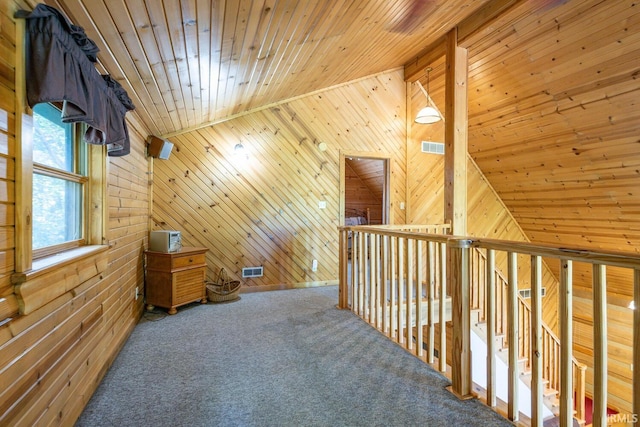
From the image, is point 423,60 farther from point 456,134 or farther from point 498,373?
point 498,373

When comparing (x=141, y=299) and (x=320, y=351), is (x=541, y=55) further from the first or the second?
(x=141, y=299)

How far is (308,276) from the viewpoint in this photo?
466 centimetres

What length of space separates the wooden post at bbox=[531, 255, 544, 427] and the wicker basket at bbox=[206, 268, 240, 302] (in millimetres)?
3152

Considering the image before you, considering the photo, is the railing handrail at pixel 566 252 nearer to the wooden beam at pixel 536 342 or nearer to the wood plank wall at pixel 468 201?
the wooden beam at pixel 536 342

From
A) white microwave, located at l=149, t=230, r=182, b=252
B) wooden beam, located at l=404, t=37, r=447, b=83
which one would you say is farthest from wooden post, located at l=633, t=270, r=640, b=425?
wooden beam, located at l=404, t=37, r=447, b=83

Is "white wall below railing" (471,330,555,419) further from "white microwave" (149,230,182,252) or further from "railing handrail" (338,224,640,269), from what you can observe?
"white microwave" (149,230,182,252)

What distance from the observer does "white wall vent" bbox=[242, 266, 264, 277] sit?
429 centimetres

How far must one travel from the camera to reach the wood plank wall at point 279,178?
4.03 m

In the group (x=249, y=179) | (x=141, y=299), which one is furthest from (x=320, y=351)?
(x=249, y=179)

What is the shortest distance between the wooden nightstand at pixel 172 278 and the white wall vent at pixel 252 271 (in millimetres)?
Result: 821

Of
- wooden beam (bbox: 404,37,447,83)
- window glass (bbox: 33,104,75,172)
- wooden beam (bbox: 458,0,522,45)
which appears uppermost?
wooden beam (bbox: 404,37,447,83)

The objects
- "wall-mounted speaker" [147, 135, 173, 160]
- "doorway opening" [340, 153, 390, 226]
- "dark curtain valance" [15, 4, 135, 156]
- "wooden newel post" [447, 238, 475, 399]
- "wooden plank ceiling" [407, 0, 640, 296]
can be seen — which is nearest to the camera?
"dark curtain valance" [15, 4, 135, 156]

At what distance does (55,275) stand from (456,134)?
401 cm

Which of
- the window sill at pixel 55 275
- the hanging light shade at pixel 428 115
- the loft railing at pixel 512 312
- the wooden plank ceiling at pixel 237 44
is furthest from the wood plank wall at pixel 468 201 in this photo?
the window sill at pixel 55 275
